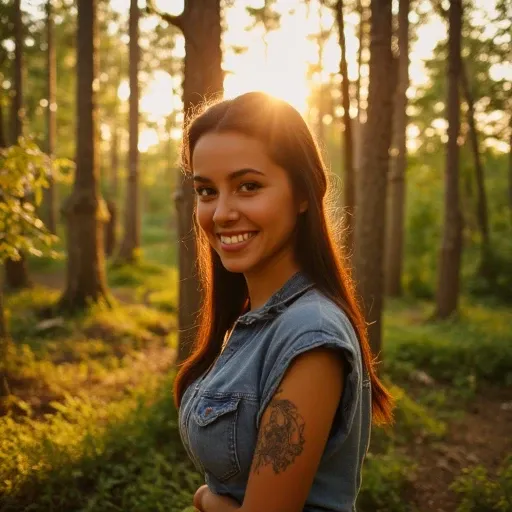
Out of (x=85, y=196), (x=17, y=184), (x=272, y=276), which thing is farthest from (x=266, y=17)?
(x=272, y=276)

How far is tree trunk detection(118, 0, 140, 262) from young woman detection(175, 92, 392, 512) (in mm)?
14575

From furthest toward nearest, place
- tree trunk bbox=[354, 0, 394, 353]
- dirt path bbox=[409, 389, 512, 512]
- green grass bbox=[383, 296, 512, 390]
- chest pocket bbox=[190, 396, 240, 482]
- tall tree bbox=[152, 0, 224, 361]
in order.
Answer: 1. green grass bbox=[383, 296, 512, 390]
2. tree trunk bbox=[354, 0, 394, 353]
3. tall tree bbox=[152, 0, 224, 361]
4. dirt path bbox=[409, 389, 512, 512]
5. chest pocket bbox=[190, 396, 240, 482]

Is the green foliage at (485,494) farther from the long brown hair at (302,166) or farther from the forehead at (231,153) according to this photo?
the forehead at (231,153)

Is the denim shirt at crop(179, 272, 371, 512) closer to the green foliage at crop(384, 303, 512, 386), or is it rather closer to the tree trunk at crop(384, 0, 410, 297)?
the green foliage at crop(384, 303, 512, 386)

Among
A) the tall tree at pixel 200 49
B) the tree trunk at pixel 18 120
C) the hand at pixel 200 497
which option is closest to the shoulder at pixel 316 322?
the hand at pixel 200 497

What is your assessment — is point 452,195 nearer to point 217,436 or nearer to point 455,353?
point 455,353

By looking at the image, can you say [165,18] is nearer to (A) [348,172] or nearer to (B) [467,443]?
(A) [348,172]

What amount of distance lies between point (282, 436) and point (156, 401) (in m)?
4.62

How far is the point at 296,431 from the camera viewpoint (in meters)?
1.53

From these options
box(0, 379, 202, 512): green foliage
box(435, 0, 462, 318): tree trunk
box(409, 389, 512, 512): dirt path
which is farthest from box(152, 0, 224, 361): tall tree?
box(435, 0, 462, 318): tree trunk

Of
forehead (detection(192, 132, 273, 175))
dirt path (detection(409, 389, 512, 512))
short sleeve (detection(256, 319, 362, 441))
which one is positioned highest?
forehead (detection(192, 132, 273, 175))

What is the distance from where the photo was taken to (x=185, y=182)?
5777 millimetres

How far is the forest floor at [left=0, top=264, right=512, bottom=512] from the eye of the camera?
14.9 feet

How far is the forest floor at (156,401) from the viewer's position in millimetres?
4539
